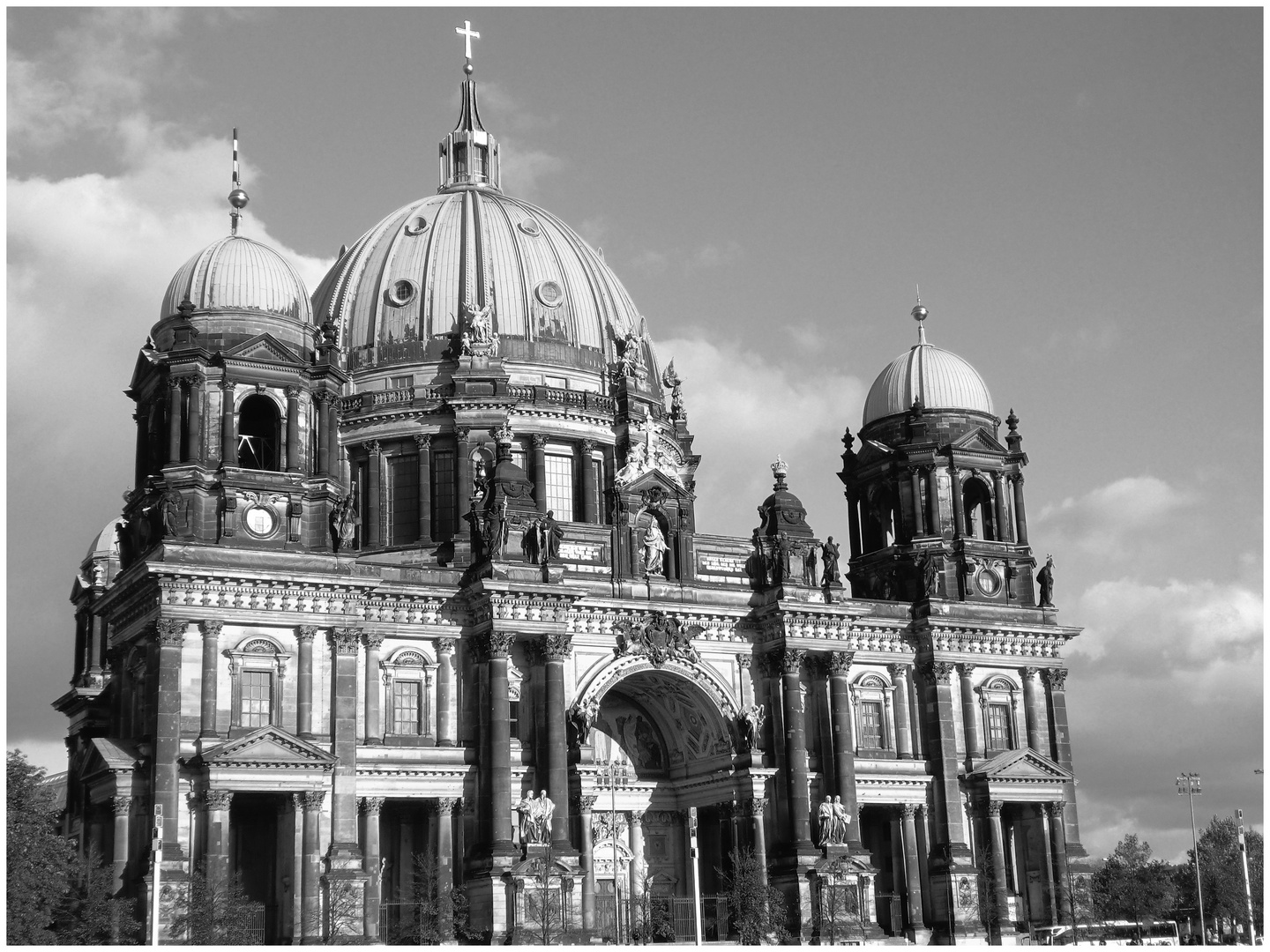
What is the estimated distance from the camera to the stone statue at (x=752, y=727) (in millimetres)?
78812

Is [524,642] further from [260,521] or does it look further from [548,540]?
[260,521]

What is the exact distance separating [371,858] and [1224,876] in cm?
6303

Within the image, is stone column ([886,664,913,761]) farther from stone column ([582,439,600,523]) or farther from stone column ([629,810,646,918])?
stone column ([582,439,600,523])

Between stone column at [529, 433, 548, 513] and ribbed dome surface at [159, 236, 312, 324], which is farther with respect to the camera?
stone column at [529, 433, 548, 513]

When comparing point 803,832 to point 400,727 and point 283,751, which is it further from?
point 283,751

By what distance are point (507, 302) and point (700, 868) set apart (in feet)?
100

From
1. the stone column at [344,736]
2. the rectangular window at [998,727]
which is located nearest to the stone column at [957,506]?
the rectangular window at [998,727]

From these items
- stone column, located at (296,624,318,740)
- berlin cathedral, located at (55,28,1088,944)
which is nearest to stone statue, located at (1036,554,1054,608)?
berlin cathedral, located at (55,28,1088,944)

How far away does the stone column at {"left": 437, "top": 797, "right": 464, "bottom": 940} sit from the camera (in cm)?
7173

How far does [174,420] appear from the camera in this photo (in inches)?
2854

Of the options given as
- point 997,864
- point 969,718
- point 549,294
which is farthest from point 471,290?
point 997,864

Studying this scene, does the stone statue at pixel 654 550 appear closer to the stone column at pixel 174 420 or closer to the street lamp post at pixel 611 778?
the street lamp post at pixel 611 778

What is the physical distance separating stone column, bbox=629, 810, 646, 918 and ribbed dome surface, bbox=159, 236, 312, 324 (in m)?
27.3

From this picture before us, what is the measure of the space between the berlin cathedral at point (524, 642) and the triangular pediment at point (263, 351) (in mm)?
158
